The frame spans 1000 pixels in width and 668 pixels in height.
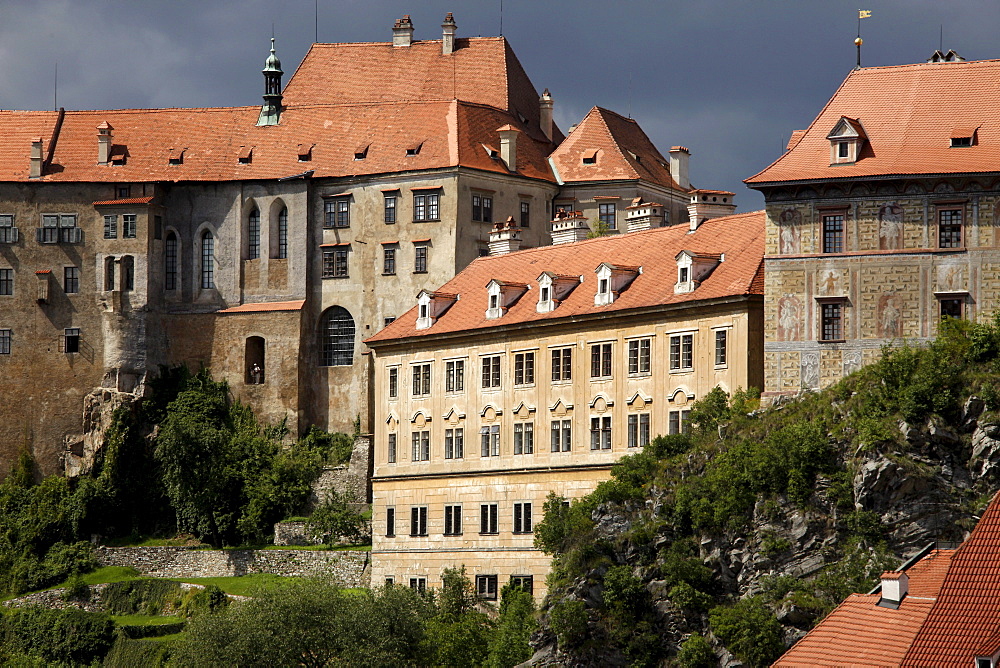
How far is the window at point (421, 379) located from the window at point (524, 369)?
5.20 metres

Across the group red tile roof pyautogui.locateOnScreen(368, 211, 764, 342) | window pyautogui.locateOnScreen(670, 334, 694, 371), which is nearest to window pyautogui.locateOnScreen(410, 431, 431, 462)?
red tile roof pyautogui.locateOnScreen(368, 211, 764, 342)

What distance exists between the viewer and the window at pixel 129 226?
325ft

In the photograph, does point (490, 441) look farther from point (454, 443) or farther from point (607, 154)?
point (607, 154)

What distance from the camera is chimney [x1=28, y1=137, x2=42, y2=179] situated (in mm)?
100500

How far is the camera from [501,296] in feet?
253

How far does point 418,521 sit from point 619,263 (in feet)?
44.0

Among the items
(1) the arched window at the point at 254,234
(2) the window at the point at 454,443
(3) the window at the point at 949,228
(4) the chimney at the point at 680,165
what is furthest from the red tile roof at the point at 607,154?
(3) the window at the point at 949,228

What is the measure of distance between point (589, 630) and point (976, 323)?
15.8 m

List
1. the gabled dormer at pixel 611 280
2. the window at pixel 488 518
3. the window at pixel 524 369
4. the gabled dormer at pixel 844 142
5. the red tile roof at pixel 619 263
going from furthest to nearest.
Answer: the window at pixel 488 518, the window at pixel 524 369, the gabled dormer at pixel 611 280, the red tile roof at pixel 619 263, the gabled dormer at pixel 844 142

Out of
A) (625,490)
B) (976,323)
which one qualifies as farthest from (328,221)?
(976,323)

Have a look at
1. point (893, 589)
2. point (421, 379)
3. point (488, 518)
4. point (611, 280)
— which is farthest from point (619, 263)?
point (893, 589)

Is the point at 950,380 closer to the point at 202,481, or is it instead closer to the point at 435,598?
the point at 435,598

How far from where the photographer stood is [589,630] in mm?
62219

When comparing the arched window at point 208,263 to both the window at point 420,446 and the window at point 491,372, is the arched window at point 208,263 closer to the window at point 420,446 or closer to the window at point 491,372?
the window at point 420,446
